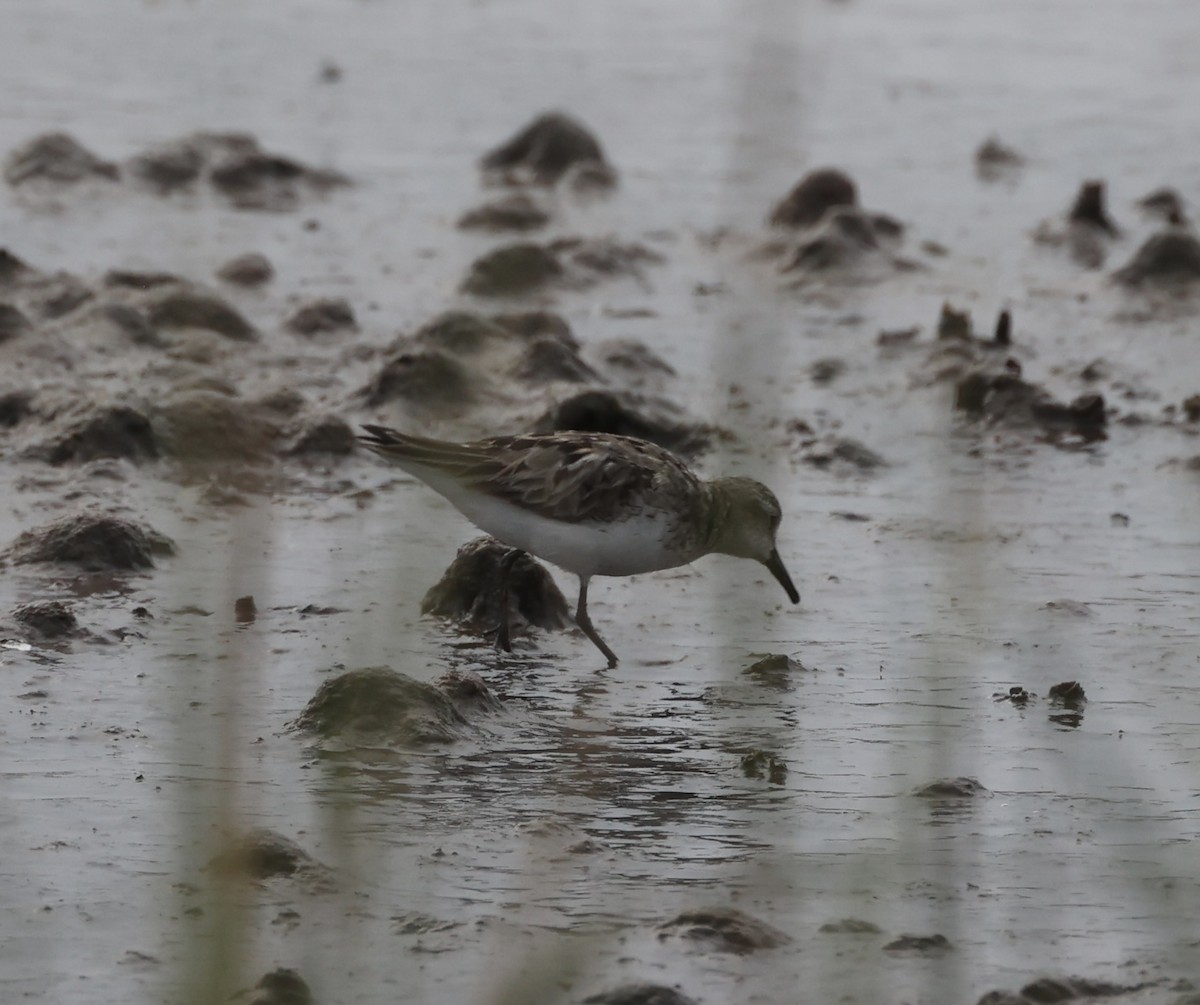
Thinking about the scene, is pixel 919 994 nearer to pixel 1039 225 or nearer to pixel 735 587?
pixel 735 587

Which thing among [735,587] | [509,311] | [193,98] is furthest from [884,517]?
[193,98]

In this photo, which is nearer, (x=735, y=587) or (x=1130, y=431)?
(x=735, y=587)

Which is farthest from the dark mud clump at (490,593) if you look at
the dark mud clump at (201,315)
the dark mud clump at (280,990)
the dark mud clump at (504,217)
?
the dark mud clump at (504,217)

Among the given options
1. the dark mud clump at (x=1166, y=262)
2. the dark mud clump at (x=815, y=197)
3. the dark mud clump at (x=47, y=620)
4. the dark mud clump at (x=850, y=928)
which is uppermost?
the dark mud clump at (x=815, y=197)

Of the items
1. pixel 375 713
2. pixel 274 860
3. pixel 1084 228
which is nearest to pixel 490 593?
pixel 375 713

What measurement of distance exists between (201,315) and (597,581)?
134 inches

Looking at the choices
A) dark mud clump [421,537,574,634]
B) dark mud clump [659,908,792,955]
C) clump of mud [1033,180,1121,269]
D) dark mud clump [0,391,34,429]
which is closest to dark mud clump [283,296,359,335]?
dark mud clump [0,391,34,429]

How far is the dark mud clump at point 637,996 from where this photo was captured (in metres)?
4.44

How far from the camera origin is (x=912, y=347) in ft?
35.1

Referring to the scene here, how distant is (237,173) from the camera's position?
13414 millimetres

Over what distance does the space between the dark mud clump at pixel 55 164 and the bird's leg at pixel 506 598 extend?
280 inches

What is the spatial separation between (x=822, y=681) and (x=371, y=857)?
207 centimetres

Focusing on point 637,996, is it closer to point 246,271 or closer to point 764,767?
point 764,767

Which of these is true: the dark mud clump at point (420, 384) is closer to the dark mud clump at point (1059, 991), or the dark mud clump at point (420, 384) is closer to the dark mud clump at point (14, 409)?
the dark mud clump at point (14, 409)
